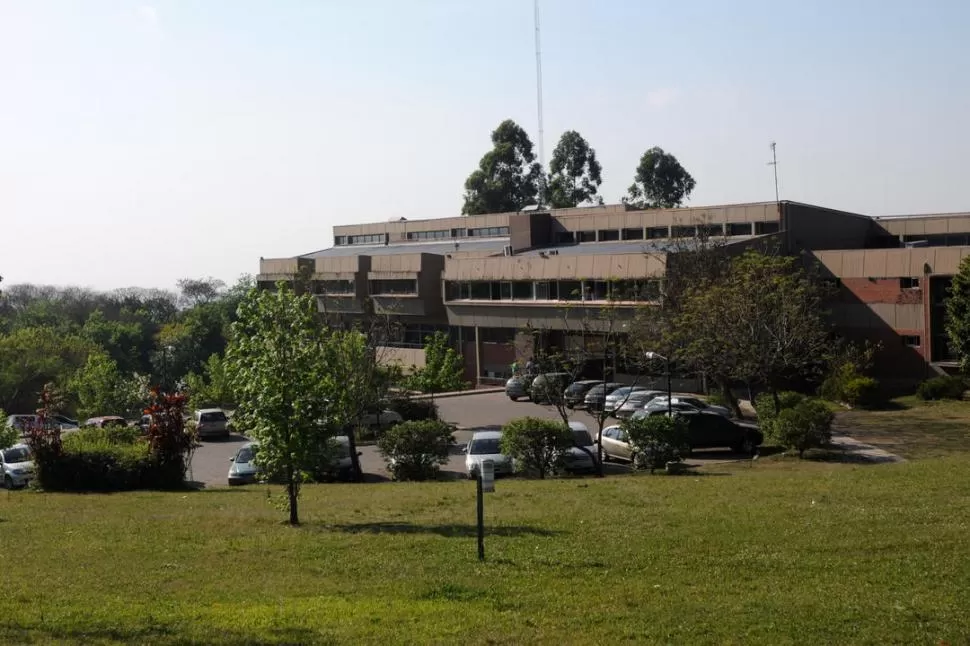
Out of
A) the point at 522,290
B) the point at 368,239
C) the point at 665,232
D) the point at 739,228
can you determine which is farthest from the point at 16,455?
the point at 368,239

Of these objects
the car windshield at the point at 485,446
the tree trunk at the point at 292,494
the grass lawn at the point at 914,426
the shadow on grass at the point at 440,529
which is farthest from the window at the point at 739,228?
the tree trunk at the point at 292,494

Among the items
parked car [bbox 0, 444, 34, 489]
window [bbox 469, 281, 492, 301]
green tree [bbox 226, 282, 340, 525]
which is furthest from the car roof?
window [bbox 469, 281, 492, 301]

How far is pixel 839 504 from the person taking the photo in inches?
629

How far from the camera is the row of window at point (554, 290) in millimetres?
42869

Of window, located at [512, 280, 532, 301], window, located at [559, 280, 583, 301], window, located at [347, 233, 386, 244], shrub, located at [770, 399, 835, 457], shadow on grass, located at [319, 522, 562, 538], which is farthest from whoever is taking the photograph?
window, located at [347, 233, 386, 244]

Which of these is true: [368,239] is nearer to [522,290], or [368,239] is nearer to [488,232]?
[488,232]

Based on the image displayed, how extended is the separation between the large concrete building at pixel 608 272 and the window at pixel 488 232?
0.11 m

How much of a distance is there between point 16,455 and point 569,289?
98.8 ft

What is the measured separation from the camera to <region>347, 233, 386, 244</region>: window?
88.6m

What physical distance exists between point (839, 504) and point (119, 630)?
11149mm

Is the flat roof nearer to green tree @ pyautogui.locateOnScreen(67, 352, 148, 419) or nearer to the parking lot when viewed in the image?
the parking lot

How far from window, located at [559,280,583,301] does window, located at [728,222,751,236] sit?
10661 mm

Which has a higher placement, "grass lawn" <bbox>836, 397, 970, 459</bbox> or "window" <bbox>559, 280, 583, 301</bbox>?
"window" <bbox>559, 280, 583, 301</bbox>

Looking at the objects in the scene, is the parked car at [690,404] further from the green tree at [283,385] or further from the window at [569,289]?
the green tree at [283,385]
